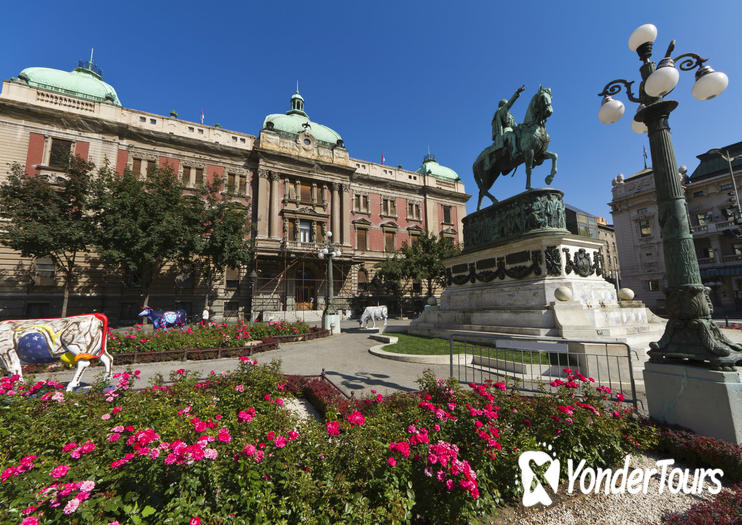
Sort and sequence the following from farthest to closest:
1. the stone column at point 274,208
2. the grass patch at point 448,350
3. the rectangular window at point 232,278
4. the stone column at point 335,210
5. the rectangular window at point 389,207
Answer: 1. the rectangular window at point 389,207
2. the stone column at point 335,210
3. the stone column at point 274,208
4. the rectangular window at point 232,278
5. the grass patch at point 448,350

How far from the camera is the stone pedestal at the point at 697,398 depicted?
337 centimetres

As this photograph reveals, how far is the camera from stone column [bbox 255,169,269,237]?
27.0m

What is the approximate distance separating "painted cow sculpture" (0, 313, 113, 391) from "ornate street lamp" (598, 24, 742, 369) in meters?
8.90

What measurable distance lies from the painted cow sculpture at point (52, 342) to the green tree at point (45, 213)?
1622 cm

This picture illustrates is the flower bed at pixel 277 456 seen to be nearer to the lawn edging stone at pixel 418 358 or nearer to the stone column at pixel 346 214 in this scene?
the lawn edging stone at pixel 418 358

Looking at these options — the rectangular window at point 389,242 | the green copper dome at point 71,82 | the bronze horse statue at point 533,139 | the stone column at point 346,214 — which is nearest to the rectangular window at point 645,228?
the rectangular window at point 389,242

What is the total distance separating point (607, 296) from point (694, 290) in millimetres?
6968

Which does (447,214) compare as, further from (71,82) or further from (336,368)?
(71,82)

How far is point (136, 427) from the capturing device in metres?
3.13

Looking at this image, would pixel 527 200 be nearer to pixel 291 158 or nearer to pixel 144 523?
pixel 144 523

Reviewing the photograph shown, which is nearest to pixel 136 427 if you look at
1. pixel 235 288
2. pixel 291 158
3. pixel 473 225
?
pixel 473 225

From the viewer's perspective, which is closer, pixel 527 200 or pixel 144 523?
pixel 144 523

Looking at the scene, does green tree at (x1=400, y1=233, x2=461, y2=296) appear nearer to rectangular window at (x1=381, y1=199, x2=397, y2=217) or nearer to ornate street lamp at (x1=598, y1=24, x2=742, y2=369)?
rectangular window at (x1=381, y1=199, x2=397, y2=217)

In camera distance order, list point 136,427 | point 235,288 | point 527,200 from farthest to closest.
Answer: point 235,288 → point 527,200 → point 136,427
